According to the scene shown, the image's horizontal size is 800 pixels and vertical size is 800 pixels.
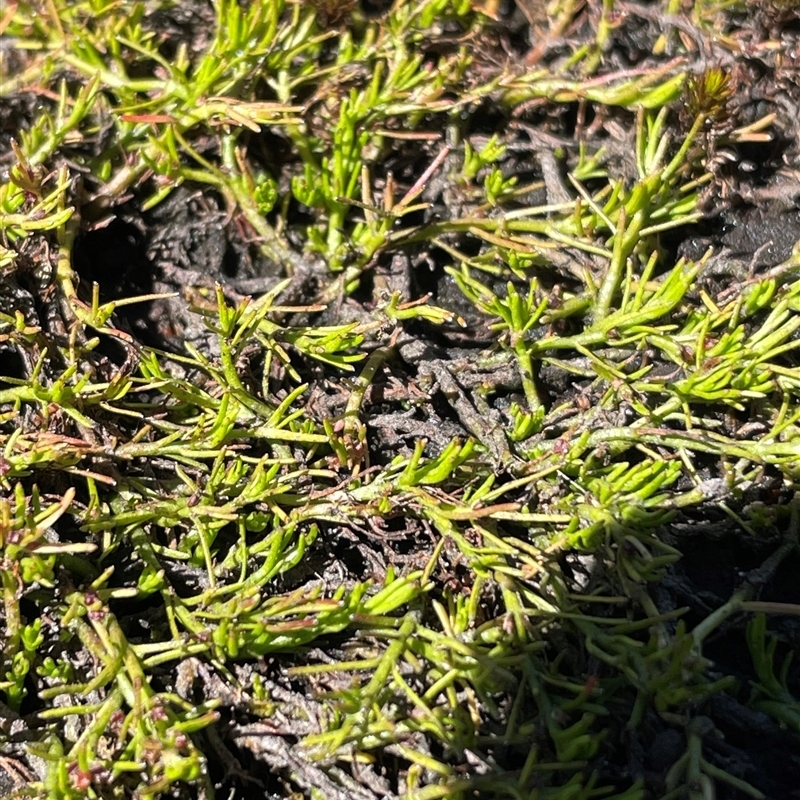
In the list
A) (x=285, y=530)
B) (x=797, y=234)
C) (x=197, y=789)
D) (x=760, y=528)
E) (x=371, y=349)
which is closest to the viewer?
(x=197, y=789)

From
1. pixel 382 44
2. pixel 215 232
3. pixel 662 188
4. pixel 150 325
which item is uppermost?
pixel 382 44

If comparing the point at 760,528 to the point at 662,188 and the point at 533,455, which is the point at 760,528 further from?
the point at 662,188

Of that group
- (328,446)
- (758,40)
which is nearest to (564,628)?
(328,446)

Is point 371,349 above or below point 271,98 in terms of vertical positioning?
below

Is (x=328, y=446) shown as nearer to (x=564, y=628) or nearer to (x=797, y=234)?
(x=564, y=628)

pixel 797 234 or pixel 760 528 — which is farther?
pixel 797 234

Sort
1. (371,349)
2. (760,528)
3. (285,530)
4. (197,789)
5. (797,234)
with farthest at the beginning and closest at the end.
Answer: (797,234) < (371,349) < (760,528) < (285,530) < (197,789)

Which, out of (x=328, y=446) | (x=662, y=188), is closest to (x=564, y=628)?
(x=328, y=446)
